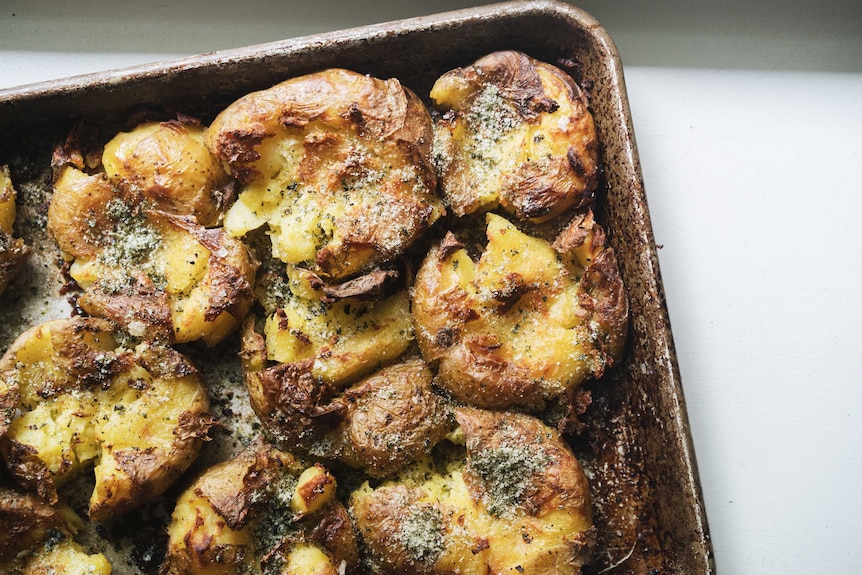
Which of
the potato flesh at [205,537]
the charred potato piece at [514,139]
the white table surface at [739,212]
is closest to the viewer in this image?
the potato flesh at [205,537]

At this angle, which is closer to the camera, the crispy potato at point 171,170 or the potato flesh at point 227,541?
the potato flesh at point 227,541

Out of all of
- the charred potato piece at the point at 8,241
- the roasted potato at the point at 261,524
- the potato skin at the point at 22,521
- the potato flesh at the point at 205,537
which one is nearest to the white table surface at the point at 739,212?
the charred potato piece at the point at 8,241

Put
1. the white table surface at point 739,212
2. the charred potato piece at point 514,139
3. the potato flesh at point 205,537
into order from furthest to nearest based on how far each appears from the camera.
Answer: the white table surface at point 739,212 → the charred potato piece at point 514,139 → the potato flesh at point 205,537

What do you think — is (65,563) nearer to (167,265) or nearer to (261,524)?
(261,524)

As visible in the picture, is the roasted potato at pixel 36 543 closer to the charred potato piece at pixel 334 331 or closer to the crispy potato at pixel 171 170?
the charred potato piece at pixel 334 331

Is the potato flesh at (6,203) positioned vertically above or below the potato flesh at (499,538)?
above

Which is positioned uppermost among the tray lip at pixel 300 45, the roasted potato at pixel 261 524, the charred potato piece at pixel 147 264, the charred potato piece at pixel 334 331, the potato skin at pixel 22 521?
the tray lip at pixel 300 45

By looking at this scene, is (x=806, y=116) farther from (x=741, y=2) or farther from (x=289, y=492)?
(x=289, y=492)

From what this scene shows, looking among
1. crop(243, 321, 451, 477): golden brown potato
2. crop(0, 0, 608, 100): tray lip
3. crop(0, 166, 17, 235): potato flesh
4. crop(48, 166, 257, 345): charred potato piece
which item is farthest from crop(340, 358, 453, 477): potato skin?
crop(0, 166, 17, 235): potato flesh

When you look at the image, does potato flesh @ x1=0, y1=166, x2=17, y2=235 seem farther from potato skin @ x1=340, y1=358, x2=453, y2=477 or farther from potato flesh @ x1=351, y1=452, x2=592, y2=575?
potato flesh @ x1=351, y1=452, x2=592, y2=575
